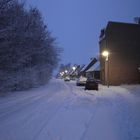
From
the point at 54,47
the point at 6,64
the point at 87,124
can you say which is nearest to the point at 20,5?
the point at 6,64

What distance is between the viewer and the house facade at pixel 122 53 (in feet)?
153

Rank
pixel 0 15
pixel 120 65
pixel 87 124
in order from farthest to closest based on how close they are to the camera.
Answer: pixel 120 65
pixel 0 15
pixel 87 124

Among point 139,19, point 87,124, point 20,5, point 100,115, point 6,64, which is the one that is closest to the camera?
point 87,124

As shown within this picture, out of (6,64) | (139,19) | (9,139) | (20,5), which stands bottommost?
(9,139)

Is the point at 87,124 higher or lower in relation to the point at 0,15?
lower

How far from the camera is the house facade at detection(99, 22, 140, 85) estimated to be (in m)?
46.5

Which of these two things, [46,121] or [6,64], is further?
[6,64]

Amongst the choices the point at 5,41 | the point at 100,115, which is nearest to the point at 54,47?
the point at 5,41

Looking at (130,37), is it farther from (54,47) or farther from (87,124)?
(87,124)

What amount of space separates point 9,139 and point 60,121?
124 inches

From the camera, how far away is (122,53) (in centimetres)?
4694

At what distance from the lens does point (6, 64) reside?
1836 centimetres

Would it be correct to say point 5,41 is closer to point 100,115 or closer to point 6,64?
point 6,64

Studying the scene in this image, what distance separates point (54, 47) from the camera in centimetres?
4803
